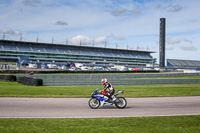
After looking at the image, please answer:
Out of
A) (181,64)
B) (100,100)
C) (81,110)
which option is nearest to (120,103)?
Result: (100,100)

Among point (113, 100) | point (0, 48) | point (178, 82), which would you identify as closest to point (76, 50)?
point (0, 48)

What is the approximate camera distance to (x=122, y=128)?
7.54m

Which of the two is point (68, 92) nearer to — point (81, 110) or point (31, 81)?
point (31, 81)

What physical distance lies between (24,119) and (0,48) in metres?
107

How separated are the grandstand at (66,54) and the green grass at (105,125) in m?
85.3

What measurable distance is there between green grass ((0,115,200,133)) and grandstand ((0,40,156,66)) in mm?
85268

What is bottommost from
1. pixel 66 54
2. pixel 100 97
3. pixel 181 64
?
pixel 100 97

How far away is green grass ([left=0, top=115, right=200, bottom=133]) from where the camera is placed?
722 centimetres

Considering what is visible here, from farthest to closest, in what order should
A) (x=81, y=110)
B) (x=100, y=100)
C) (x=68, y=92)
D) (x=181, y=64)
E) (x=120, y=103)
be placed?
(x=181, y=64)
(x=68, y=92)
(x=120, y=103)
(x=100, y=100)
(x=81, y=110)

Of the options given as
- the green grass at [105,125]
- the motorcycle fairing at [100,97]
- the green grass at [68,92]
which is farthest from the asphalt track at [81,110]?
the green grass at [68,92]

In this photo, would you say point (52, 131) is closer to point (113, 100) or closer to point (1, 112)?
point (1, 112)

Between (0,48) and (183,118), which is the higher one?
(0,48)

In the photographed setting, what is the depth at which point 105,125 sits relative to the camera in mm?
7988

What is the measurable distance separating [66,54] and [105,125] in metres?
113
